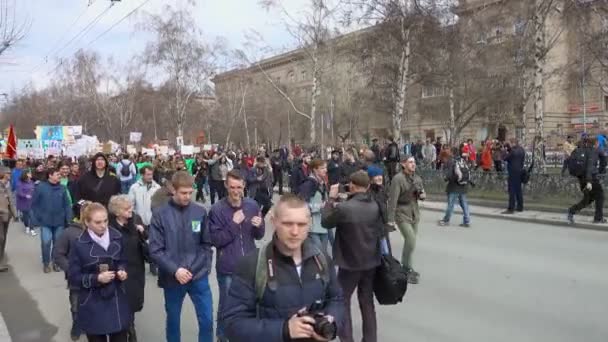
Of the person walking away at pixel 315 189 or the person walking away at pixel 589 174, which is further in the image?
the person walking away at pixel 589 174

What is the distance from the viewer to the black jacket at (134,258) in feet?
14.5

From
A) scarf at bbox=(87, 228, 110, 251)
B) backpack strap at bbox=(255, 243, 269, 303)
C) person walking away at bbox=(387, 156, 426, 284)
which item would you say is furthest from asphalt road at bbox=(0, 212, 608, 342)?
backpack strap at bbox=(255, 243, 269, 303)

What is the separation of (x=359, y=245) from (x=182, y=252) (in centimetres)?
147

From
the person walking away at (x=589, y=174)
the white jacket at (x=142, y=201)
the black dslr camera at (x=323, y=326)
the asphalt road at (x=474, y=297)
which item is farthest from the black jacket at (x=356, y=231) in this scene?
the person walking away at (x=589, y=174)

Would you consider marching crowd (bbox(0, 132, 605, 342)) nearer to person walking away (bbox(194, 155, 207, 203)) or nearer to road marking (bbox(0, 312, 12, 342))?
road marking (bbox(0, 312, 12, 342))

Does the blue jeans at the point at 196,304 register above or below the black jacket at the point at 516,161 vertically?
below

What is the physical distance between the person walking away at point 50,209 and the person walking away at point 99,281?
4658 millimetres

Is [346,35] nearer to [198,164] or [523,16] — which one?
[523,16]

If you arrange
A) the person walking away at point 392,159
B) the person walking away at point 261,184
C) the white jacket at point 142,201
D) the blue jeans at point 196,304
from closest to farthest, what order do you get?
the blue jeans at point 196,304, the white jacket at point 142,201, the person walking away at point 261,184, the person walking away at point 392,159

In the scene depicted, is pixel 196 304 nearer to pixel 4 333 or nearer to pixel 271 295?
pixel 271 295

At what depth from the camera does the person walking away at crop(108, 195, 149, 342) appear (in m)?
4.43

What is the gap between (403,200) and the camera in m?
7.02

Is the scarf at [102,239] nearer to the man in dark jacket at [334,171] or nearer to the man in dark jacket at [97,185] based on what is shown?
the man in dark jacket at [97,185]

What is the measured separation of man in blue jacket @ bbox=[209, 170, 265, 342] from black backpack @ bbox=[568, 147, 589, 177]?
8.98 metres
